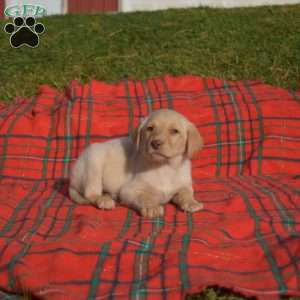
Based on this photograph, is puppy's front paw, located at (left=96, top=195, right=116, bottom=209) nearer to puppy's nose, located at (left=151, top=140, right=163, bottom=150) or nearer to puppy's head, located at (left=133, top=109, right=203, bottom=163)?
puppy's head, located at (left=133, top=109, right=203, bottom=163)

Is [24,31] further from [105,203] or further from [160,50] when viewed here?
[105,203]

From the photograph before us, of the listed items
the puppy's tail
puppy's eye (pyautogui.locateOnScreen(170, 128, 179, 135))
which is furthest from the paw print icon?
puppy's eye (pyautogui.locateOnScreen(170, 128, 179, 135))

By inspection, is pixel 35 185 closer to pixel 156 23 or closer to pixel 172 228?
pixel 172 228

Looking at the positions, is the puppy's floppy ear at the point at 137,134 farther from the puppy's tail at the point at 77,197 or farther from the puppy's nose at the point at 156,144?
the puppy's tail at the point at 77,197

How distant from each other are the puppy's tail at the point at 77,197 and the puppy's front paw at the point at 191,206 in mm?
A: 843

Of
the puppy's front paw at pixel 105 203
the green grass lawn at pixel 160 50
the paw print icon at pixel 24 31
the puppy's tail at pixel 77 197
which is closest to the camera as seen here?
the puppy's front paw at pixel 105 203

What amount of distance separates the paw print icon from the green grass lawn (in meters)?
0.11

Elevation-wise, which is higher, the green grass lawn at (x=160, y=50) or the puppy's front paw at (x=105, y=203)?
the green grass lawn at (x=160, y=50)

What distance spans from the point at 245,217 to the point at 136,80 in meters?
3.28

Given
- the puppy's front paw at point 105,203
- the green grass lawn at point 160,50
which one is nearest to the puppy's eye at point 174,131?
the puppy's front paw at point 105,203

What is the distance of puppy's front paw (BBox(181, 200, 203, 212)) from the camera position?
4250 mm

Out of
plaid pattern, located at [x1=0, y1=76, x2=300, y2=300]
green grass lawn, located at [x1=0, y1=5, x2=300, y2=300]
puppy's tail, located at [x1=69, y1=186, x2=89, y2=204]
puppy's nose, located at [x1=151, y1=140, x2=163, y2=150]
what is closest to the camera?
plaid pattern, located at [x1=0, y1=76, x2=300, y2=300]

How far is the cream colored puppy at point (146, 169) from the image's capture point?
13.6ft

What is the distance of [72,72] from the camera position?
7.50 meters
